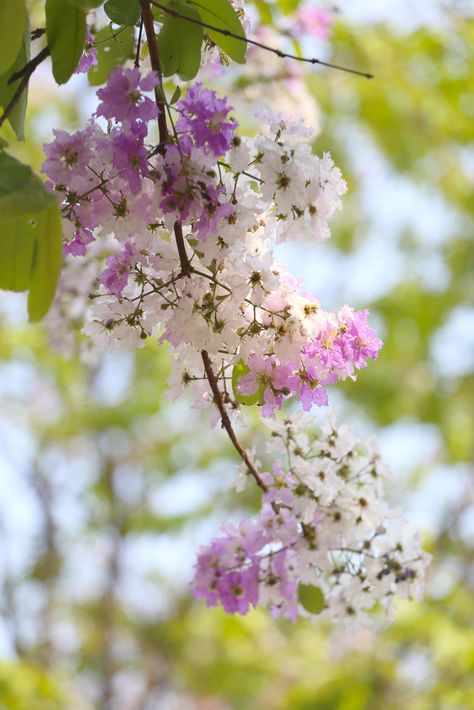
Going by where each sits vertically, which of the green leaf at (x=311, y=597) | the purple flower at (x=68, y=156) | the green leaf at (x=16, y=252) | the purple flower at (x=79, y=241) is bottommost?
the green leaf at (x=311, y=597)

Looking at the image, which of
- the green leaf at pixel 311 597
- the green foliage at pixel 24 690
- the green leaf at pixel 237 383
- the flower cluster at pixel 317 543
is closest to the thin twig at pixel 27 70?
the green leaf at pixel 237 383

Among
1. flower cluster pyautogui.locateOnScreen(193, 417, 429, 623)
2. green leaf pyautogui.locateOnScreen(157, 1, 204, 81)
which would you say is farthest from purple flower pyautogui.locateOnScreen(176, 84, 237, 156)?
flower cluster pyautogui.locateOnScreen(193, 417, 429, 623)

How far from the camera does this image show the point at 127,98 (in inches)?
28.3

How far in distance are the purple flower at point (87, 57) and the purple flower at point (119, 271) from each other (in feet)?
0.66

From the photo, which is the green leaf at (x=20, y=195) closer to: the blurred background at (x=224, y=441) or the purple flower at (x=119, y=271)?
the purple flower at (x=119, y=271)

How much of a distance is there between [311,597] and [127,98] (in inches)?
25.6

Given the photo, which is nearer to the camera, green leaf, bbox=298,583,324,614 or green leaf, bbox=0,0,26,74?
green leaf, bbox=0,0,26,74

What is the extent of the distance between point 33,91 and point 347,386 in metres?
2.56

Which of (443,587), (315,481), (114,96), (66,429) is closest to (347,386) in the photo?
(443,587)

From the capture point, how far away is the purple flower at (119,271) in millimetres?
814

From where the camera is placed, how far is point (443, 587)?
423cm

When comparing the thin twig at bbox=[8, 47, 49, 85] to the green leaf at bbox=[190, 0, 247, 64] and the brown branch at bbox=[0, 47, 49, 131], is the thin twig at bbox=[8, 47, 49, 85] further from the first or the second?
the green leaf at bbox=[190, 0, 247, 64]

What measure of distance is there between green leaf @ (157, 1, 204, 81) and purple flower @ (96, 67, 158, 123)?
0.35 ft

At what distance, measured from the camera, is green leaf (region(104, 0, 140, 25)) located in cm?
77
